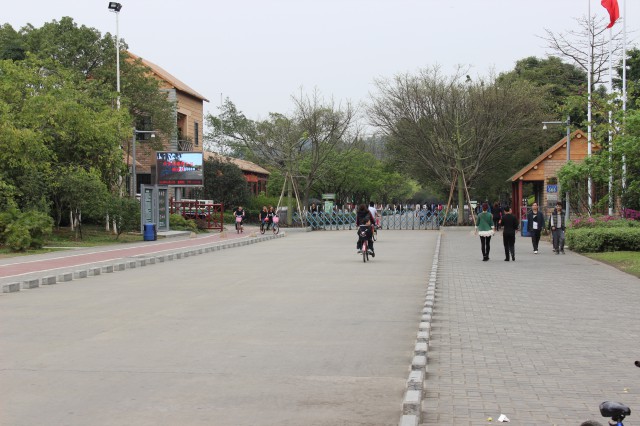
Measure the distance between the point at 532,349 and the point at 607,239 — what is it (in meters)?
18.5

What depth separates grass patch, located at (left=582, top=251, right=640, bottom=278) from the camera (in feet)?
64.6

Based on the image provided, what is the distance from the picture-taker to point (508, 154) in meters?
59.4

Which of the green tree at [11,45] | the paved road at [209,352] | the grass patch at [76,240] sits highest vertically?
the green tree at [11,45]

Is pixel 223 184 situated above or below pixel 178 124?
below

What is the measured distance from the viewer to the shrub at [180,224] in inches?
1907

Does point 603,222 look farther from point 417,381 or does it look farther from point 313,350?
point 417,381

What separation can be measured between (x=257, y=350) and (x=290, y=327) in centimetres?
184

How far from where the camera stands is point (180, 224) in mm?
48656

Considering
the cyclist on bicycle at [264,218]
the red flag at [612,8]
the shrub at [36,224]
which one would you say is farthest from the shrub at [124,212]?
the red flag at [612,8]

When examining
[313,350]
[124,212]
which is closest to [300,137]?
[124,212]

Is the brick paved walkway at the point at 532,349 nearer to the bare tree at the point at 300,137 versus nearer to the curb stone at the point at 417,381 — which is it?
the curb stone at the point at 417,381

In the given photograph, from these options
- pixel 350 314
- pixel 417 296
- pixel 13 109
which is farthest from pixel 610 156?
pixel 13 109

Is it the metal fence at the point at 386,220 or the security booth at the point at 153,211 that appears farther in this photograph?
the metal fence at the point at 386,220

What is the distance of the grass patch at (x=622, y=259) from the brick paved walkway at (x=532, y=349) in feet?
5.64
